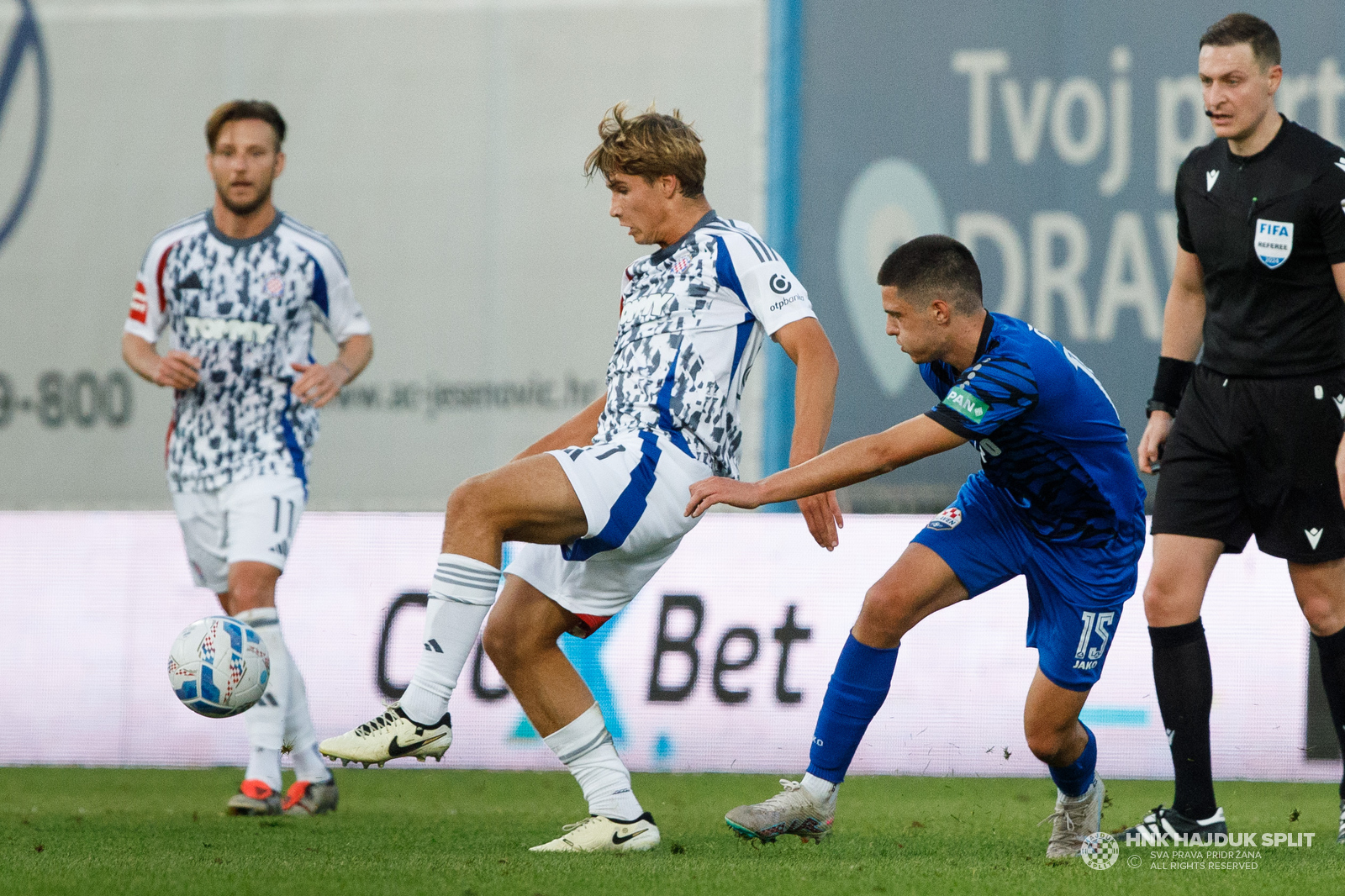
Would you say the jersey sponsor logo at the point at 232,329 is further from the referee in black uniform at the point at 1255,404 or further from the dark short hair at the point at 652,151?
the referee in black uniform at the point at 1255,404

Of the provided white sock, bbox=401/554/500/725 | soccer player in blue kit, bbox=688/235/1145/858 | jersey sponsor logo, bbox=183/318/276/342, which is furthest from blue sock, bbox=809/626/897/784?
jersey sponsor logo, bbox=183/318/276/342

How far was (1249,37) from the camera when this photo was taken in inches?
179

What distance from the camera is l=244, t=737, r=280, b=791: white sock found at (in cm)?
566

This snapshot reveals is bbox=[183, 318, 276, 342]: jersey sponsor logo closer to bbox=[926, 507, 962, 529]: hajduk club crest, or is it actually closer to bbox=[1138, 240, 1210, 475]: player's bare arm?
bbox=[926, 507, 962, 529]: hajduk club crest

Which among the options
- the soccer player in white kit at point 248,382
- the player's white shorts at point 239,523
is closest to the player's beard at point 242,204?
the soccer player in white kit at point 248,382

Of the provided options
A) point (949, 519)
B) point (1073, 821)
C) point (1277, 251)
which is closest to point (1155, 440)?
point (1277, 251)

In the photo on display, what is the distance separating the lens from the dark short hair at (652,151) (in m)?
4.45

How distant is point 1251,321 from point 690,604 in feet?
10.0

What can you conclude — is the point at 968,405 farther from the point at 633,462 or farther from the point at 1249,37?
the point at 1249,37

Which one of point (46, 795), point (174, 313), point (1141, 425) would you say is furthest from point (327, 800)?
point (1141, 425)

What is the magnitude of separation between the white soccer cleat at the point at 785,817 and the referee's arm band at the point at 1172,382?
1.58m

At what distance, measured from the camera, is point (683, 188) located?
4.50 metres

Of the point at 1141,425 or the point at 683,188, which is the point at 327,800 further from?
the point at 1141,425

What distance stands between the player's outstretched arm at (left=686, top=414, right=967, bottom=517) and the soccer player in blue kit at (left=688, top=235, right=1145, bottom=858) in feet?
0.25
